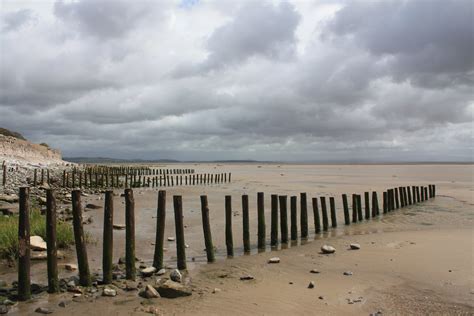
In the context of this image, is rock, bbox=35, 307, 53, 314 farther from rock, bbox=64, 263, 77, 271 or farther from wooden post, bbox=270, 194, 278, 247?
wooden post, bbox=270, 194, 278, 247

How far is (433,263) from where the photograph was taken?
10648mm

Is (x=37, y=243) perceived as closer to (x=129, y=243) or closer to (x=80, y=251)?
(x=80, y=251)

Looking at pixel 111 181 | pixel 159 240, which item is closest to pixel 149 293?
pixel 159 240

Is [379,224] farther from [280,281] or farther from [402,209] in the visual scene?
[280,281]

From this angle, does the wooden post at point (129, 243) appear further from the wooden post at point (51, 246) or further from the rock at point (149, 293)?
the wooden post at point (51, 246)

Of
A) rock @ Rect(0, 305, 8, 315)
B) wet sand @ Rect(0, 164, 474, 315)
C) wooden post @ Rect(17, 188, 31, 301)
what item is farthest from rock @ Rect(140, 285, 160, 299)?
rock @ Rect(0, 305, 8, 315)

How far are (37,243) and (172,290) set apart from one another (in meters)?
5.09

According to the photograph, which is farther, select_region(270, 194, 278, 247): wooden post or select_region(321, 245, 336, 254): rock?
select_region(270, 194, 278, 247): wooden post

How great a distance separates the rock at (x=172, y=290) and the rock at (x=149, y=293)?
100mm

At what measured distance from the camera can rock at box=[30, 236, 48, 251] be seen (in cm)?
1055

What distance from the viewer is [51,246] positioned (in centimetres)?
815

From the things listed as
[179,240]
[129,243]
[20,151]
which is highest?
[20,151]

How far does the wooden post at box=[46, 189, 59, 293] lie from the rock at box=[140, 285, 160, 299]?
176 centimetres

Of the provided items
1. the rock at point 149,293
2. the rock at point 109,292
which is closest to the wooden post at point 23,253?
the rock at point 109,292
